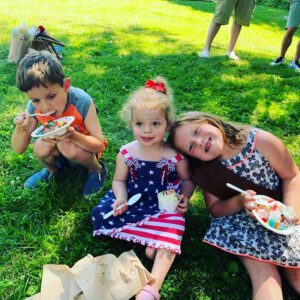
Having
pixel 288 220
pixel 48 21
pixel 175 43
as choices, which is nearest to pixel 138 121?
pixel 288 220

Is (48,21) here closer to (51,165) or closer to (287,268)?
(51,165)

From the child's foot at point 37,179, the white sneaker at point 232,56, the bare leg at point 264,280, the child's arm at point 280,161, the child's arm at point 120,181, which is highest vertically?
the child's arm at point 280,161

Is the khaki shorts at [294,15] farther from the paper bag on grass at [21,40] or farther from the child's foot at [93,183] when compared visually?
the child's foot at [93,183]

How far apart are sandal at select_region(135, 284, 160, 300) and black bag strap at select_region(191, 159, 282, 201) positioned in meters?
0.70

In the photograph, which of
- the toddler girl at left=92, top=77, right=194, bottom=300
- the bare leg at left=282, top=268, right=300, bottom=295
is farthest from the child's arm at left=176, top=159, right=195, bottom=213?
the bare leg at left=282, top=268, right=300, bottom=295

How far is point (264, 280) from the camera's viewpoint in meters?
1.88

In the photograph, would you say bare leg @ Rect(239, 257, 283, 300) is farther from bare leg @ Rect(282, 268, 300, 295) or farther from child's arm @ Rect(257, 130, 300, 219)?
child's arm @ Rect(257, 130, 300, 219)

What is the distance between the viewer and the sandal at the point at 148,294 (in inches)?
71.5

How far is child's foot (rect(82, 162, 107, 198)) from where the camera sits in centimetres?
261

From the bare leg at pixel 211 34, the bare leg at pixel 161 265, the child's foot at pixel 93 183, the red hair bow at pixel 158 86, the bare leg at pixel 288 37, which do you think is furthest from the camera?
the bare leg at pixel 211 34

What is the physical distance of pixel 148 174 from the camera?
2338mm

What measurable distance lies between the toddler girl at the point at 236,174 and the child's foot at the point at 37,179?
3.57ft

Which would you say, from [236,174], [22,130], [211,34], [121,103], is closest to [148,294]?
[236,174]

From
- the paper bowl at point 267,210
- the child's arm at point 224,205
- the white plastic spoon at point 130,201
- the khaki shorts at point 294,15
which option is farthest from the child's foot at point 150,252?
the khaki shorts at point 294,15
